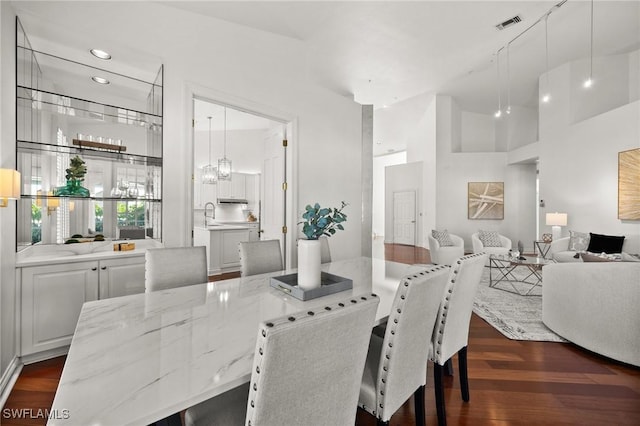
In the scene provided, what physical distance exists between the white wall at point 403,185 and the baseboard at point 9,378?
875cm

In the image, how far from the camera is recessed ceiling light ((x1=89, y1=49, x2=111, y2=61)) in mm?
2537

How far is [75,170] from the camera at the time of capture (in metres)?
2.62

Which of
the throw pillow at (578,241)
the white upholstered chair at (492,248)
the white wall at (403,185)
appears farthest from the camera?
the white wall at (403,185)

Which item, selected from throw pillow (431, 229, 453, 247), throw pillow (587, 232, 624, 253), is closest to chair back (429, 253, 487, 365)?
throw pillow (431, 229, 453, 247)

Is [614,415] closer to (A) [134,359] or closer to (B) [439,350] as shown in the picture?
(B) [439,350]

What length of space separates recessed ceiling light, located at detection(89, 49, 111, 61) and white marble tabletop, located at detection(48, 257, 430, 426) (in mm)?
2311

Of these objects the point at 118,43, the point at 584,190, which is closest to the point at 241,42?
the point at 118,43

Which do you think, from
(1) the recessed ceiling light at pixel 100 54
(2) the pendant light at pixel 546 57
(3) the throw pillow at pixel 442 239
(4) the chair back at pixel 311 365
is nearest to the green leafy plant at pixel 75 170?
(1) the recessed ceiling light at pixel 100 54

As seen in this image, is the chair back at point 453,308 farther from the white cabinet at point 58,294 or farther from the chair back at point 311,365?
the white cabinet at point 58,294

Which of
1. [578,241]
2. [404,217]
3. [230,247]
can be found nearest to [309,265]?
[230,247]

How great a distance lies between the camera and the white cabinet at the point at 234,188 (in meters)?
6.80

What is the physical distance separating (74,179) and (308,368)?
2.95m

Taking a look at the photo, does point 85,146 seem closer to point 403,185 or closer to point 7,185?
point 7,185

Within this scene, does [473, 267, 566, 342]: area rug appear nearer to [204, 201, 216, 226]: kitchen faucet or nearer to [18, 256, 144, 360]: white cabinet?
[18, 256, 144, 360]: white cabinet
